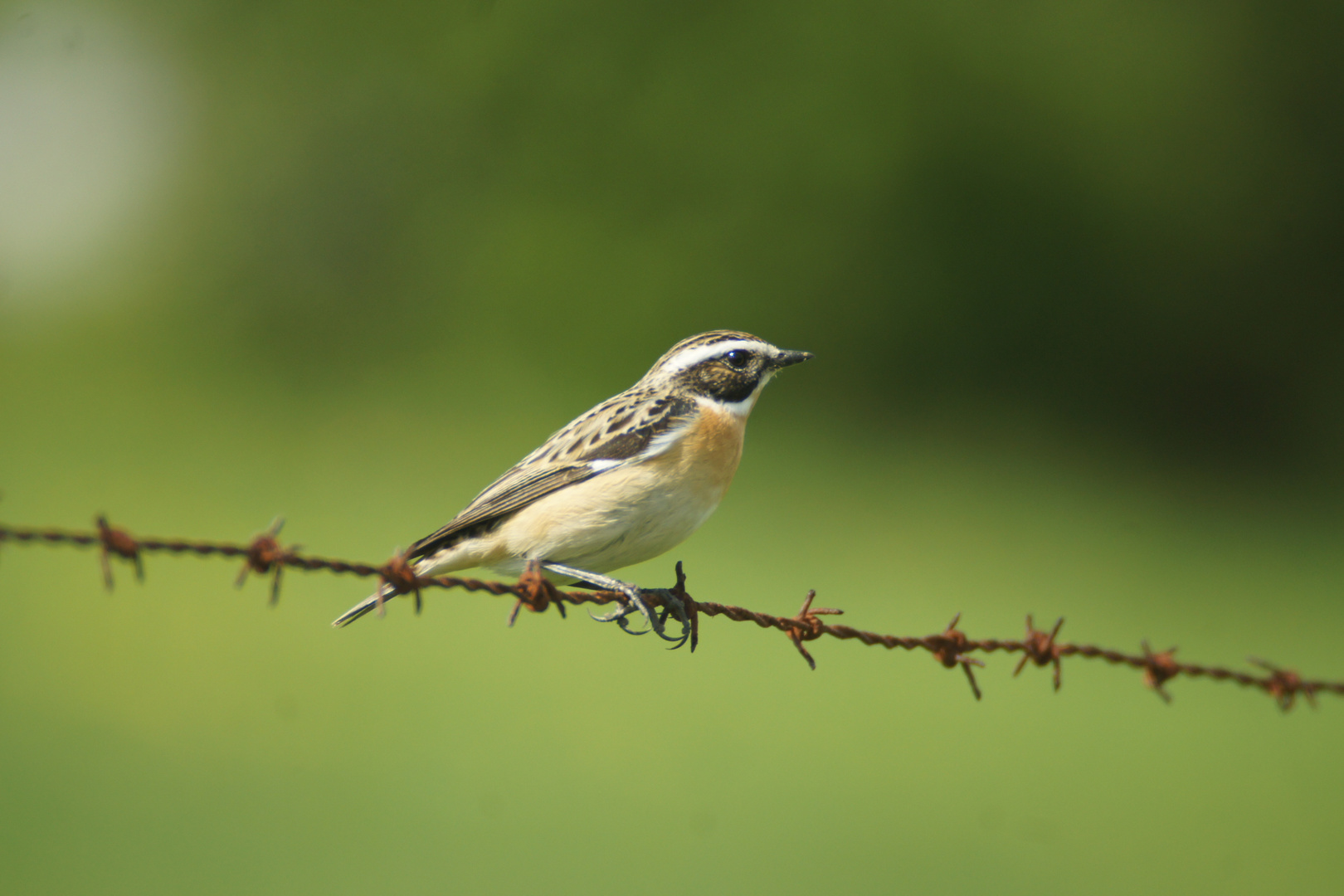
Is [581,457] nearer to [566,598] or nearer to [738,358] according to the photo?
[738,358]

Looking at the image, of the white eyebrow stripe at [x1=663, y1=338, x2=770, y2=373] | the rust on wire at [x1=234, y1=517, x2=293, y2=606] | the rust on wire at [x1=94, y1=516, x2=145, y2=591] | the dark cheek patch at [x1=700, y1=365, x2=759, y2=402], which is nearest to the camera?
the rust on wire at [x1=94, y1=516, x2=145, y2=591]

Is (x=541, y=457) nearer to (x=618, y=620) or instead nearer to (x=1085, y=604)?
(x=618, y=620)

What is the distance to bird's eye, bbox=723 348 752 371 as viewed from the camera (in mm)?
6156

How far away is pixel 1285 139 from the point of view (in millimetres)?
28438

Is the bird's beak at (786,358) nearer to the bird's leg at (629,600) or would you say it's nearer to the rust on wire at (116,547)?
the bird's leg at (629,600)

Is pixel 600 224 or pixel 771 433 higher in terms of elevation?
pixel 600 224

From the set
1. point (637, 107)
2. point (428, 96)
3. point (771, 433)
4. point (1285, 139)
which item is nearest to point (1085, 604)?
point (771, 433)

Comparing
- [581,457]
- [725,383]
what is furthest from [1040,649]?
[581,457]

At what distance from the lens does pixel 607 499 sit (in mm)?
5258

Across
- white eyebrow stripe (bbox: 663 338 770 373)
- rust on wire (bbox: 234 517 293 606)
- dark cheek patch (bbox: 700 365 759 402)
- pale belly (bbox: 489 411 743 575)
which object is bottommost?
rust on wire (bbox: 234 517 293 606)

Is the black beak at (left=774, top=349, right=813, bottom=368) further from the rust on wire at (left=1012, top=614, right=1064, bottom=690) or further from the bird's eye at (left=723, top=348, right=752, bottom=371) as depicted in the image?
the rust on wire at (left=1012, top=614, right=1064, bottom=690)

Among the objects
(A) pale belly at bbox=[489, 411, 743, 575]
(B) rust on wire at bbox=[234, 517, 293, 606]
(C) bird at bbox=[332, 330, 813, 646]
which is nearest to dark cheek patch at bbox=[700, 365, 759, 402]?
(C) bird at bbox=[332, 330, 813, 646]

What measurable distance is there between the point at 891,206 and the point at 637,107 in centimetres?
723

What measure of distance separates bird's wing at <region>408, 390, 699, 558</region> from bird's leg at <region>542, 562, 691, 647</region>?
414mm
